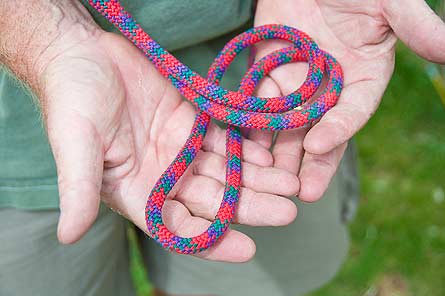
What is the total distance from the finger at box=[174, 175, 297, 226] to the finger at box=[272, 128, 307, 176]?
12 centimetres

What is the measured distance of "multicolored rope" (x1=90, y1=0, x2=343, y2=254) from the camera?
1332 mm

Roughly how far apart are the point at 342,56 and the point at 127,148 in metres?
0.61

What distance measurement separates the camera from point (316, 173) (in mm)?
1339

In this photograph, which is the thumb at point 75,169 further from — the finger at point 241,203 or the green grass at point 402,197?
the green grass at point 402,197

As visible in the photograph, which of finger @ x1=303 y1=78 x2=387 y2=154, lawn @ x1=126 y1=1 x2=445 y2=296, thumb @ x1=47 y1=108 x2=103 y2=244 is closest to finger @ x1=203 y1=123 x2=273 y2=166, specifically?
finger @ x1=303 y1=78 x2=387 y2=154

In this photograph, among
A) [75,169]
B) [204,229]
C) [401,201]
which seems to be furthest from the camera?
[401,201]

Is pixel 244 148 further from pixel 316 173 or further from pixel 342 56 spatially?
pixel 342 56

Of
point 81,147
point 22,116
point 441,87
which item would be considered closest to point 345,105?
point 81,147

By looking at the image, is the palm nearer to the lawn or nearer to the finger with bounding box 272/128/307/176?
the finger with bounding box 272/128/307/176

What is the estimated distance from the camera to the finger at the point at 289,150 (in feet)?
4.60

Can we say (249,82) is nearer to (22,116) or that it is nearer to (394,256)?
(22,116)

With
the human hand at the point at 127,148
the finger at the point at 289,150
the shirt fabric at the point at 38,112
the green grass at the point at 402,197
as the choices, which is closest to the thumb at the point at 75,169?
the human hand at the point at 127,148

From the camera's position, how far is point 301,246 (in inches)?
75.4

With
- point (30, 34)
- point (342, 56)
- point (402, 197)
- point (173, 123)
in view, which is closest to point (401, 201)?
point (402, 197)
